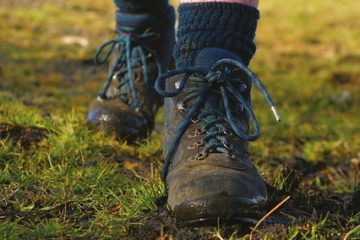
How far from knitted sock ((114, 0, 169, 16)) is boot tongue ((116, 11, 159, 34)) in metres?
0.03

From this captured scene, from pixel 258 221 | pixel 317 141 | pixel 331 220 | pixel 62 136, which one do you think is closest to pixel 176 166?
pixel 258 221

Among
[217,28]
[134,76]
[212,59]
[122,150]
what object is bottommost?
[122,150]

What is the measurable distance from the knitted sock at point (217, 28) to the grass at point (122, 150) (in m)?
0.56

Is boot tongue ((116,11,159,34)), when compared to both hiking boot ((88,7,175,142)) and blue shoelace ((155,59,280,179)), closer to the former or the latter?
hiking boot ((88,7,175,142))

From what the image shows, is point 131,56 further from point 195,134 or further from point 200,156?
point 200,156

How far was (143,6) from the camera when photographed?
12.4 feet

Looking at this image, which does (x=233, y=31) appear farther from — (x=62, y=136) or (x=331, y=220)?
(x=62, y=136)

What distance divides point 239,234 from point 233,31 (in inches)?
35.8

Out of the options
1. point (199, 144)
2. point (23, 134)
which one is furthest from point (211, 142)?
point (23, 134)

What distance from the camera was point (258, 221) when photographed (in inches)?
86.9

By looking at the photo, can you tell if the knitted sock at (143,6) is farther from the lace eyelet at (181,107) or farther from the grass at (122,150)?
the lace eyelet at (181,107)

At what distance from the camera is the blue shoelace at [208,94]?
96.2 inches

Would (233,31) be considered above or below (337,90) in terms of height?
above

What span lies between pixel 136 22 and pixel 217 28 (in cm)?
119
